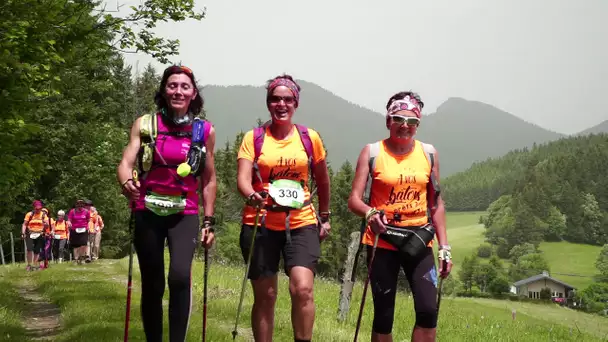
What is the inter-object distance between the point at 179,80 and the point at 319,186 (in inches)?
70.4

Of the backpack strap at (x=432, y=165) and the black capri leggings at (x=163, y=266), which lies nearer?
the black capri leggings at (x=163, y=266)

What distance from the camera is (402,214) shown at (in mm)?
5691

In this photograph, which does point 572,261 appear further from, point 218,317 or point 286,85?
point 286,85

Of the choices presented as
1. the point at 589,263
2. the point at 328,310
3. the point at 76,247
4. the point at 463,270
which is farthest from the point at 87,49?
the point at 589,263

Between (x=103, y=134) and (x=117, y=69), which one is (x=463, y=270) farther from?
(x=103, y=134)

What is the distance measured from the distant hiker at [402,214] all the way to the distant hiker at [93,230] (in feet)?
62.7

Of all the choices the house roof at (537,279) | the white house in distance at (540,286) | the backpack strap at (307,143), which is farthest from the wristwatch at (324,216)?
the house roof at (537,279)

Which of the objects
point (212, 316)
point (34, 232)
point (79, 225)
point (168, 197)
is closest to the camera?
point (168, 197)

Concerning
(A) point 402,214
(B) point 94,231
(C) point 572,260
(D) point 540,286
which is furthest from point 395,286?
(C) point 572,260

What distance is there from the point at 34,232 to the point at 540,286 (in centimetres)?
15576

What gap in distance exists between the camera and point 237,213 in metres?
94.2

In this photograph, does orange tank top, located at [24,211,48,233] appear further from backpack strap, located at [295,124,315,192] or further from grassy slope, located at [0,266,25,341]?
backpack strap, located at [295,124,315,192]

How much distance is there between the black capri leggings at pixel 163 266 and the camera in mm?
5355

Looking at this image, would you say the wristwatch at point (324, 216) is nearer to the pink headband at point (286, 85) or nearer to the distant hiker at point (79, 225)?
the pink headband at point (286, 85)
